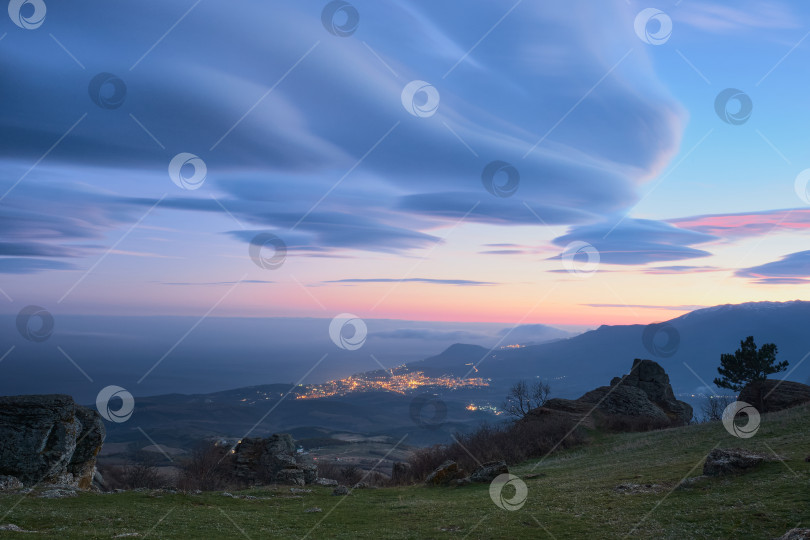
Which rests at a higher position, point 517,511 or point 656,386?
point 656,386

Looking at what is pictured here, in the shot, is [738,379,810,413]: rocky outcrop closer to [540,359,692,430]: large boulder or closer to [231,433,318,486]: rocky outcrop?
[540,359,692,430]: large boulder

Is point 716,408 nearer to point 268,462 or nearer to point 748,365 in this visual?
point 748,365

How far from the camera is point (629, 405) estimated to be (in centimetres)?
7431

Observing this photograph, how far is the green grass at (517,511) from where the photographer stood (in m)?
19.3

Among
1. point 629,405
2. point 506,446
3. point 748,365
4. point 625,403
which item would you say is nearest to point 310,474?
point 506,446

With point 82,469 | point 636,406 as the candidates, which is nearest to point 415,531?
point 82,469

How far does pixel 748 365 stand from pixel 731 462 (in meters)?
59.4

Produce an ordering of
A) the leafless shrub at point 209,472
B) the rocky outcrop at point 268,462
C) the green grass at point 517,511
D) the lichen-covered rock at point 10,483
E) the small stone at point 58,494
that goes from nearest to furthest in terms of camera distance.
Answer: the green grass at point 517,511, the small stone at point 58,494, the lichen-covered rock at point 10,483, the leafless shrub at point 209,472, the rocky outcrop at point 268,462

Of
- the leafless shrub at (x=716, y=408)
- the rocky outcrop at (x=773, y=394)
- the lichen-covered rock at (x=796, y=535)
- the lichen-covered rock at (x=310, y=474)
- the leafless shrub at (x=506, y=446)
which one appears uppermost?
the leafless shrub at (x=716, y=408)

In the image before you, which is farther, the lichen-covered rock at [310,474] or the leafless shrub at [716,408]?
the leafless shrub at [716,408]

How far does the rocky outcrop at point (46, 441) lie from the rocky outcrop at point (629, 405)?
5094 cm

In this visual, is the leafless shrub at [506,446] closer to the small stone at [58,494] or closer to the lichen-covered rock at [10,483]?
the small stone at [58,494]

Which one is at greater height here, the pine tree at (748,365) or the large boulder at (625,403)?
the pine tree at (748,365)

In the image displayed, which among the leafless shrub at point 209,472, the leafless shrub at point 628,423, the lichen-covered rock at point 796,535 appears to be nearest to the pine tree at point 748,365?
the leafless shrub at point 628,423
